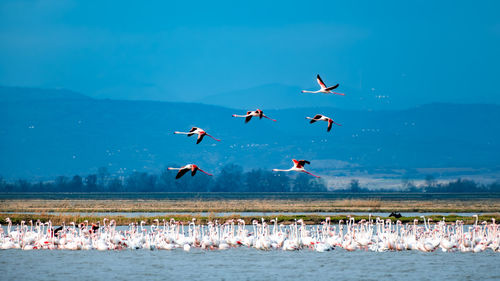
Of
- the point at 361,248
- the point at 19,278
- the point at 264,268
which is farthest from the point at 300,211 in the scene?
the point at 19,278

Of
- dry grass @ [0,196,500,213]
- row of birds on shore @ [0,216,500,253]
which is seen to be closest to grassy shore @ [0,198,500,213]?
dry grass @ [0,196,500,213]

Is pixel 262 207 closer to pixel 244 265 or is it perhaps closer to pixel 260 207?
pixel 260 207

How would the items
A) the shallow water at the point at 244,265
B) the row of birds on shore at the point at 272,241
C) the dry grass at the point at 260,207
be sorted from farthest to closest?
the dry grass at the point at 260,207, the row of birds on shore at the point at 272,241, the shallow water at the point at 244,265

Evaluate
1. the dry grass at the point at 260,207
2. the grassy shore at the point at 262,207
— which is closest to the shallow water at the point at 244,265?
the grassy shore at the point at 262,207

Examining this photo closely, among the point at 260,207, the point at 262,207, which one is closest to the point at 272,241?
the point at 262,207

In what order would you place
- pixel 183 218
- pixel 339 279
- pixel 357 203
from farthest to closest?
pixel 357 203
pixel 183 218
pixel 339 279

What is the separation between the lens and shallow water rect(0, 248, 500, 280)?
91.4 ft

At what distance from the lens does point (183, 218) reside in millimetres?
47312

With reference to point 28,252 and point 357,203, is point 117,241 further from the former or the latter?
point 357,203

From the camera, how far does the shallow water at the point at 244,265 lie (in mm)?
27859

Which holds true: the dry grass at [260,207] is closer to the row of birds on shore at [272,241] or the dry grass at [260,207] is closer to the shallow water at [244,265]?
the row of birds on shore at [272,241]

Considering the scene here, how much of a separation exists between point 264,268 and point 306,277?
7.73 feet

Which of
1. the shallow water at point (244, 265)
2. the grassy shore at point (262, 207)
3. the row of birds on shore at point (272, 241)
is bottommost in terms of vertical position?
the shallow water at point (244, 265)

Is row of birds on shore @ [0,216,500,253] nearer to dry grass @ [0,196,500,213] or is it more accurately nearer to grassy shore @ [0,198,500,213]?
grassy shore @ [0,198,500,213]
